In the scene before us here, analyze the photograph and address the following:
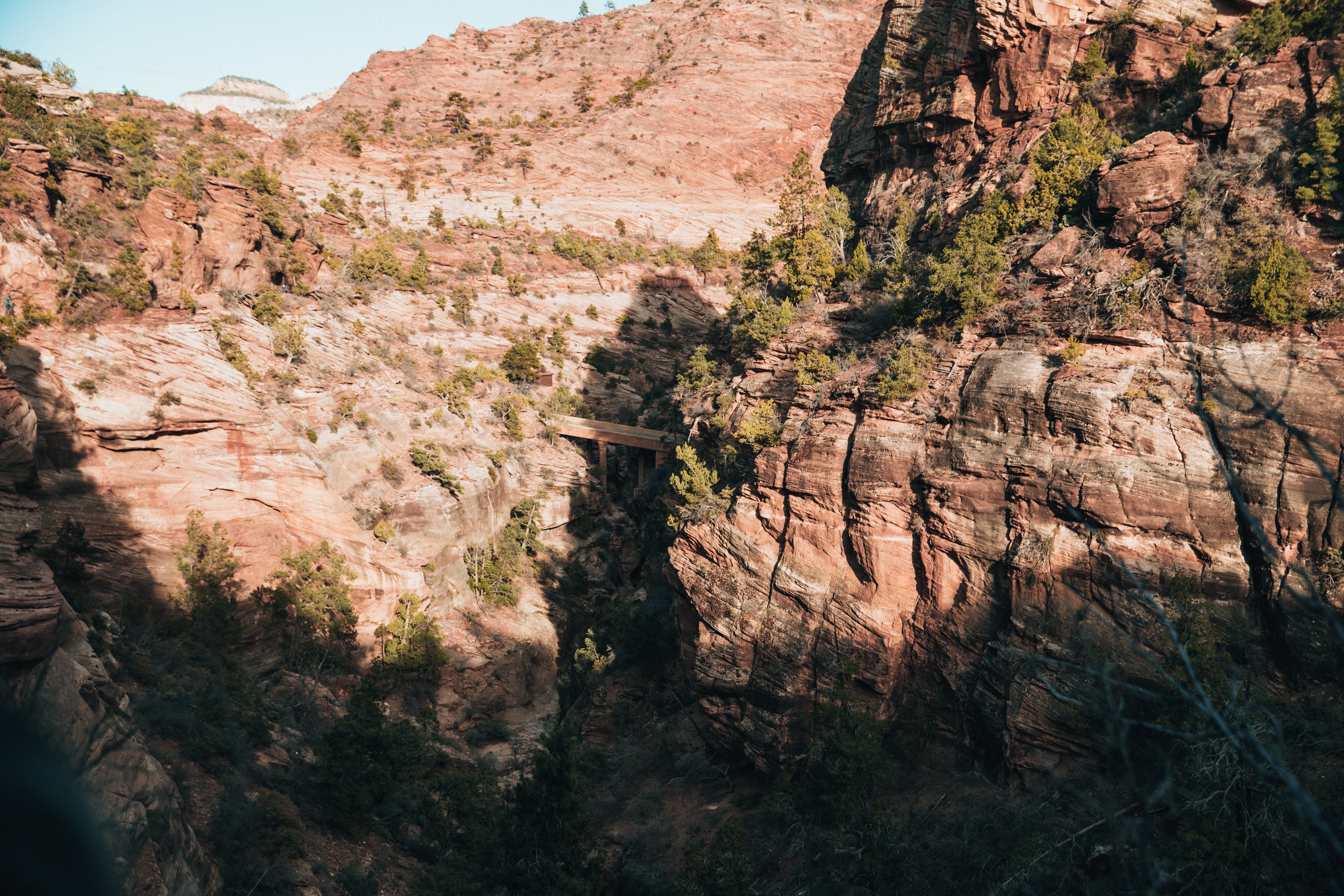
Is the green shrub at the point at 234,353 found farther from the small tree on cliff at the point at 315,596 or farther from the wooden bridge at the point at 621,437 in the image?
the wooden bridge at the point at 621,437

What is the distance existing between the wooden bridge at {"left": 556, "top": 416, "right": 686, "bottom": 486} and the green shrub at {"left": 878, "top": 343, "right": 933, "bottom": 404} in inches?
764

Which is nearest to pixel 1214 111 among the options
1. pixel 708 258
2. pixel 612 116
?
pixel 708 258

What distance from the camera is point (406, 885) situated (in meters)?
21.3

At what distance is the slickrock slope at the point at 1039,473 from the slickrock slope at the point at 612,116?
43.7m

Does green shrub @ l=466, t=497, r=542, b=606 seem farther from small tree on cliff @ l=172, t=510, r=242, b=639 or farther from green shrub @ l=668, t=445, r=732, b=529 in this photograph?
green shrub @ l=668, t=445, r=732, b=529

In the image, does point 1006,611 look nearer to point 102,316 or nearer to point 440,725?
point 440,725

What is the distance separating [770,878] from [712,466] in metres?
15.5

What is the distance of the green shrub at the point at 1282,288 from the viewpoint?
1595 cm

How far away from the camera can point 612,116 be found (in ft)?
247

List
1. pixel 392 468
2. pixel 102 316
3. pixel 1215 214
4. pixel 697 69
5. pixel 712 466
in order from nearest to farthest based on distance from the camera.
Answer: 1. pixel 1215 214
2. pixel 102 316
3. pixel 712 466
4. pixel 392 468
5. pixel 697 69

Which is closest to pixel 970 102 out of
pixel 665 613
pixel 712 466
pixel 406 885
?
pixel 712 466

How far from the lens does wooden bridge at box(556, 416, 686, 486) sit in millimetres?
41438

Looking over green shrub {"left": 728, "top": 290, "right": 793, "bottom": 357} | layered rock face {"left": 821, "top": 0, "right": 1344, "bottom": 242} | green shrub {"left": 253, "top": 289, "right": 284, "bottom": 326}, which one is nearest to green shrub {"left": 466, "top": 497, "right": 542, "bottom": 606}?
green shrub {"left": 253, "top": 289, "right": 284, "bottom": 326}

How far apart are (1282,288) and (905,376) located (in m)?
8.97
